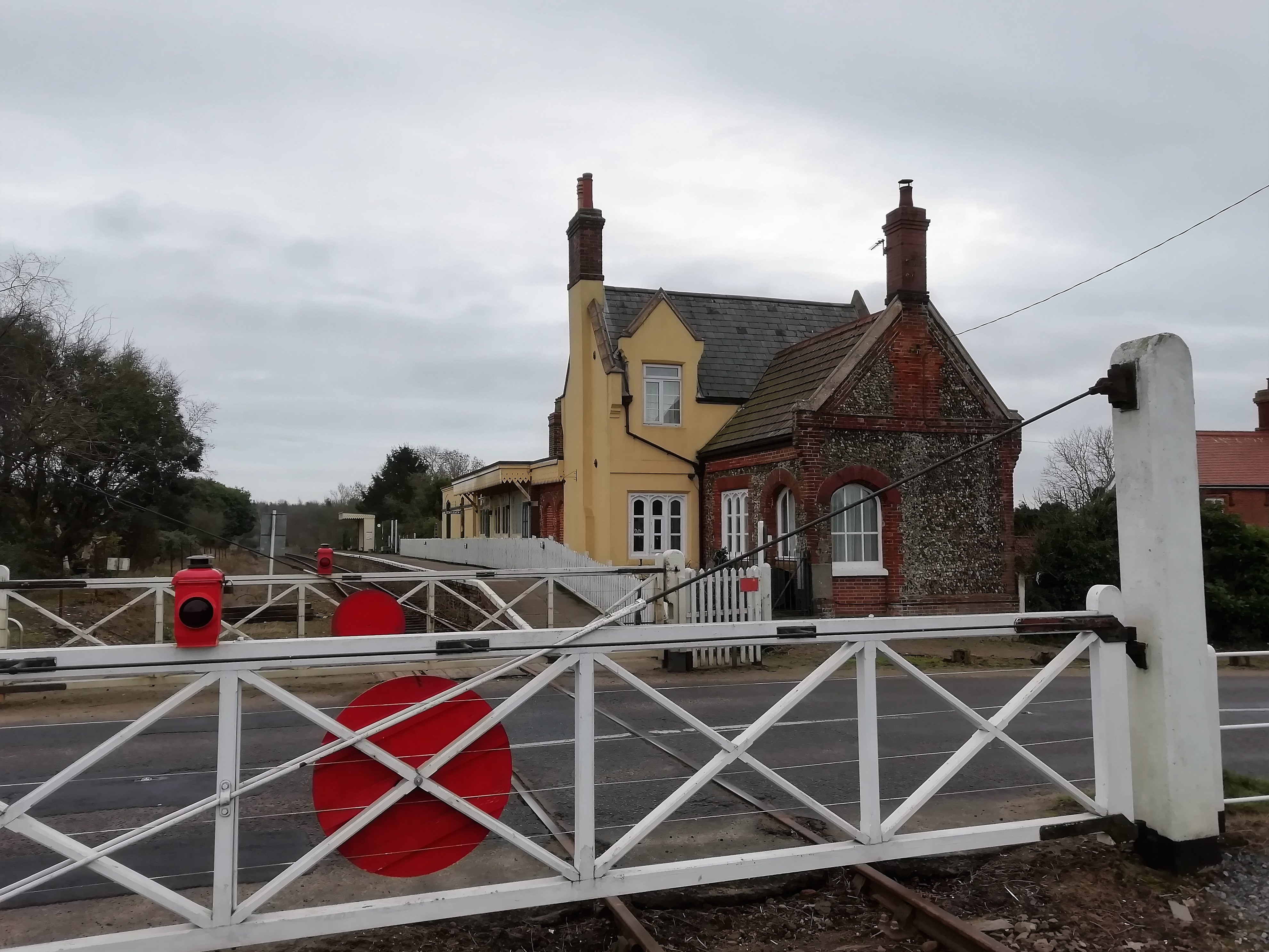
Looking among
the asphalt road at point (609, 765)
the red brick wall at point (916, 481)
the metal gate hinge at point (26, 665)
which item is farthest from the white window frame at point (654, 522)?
the metal gate hinge at point (26, 665)

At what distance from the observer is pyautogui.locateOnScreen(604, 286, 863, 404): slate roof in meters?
22.9

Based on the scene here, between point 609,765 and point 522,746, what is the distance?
2298 mm

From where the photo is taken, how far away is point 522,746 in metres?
5.38

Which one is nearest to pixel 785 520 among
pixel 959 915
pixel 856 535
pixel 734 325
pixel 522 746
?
pixel 856 535

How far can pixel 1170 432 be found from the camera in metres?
5.10

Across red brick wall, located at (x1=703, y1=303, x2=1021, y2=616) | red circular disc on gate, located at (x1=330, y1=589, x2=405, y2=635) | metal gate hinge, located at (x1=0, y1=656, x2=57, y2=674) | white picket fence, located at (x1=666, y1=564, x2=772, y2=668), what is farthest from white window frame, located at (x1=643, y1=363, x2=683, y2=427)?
metal gate hinge, located at (x1=0, y1=656, x2=57, y2=674)

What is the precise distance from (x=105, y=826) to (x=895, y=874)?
4877 mm

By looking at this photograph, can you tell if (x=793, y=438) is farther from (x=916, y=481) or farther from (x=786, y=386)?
(x=786, y=386)

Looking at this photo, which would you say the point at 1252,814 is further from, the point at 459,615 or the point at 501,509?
the point at 501,509

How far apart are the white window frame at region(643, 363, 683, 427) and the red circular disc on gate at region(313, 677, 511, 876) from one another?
18.1 metres

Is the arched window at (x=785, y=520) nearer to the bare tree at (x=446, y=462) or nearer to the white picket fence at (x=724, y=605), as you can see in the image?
the white picket fence at (x=724, y=605)

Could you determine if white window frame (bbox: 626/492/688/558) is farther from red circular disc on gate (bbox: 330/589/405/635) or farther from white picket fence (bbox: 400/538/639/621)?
red circular disc on gate (bbox: 330/589/405/635)

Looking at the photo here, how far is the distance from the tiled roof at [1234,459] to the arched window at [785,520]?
86.8ft

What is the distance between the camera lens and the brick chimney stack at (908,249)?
63.3ft
